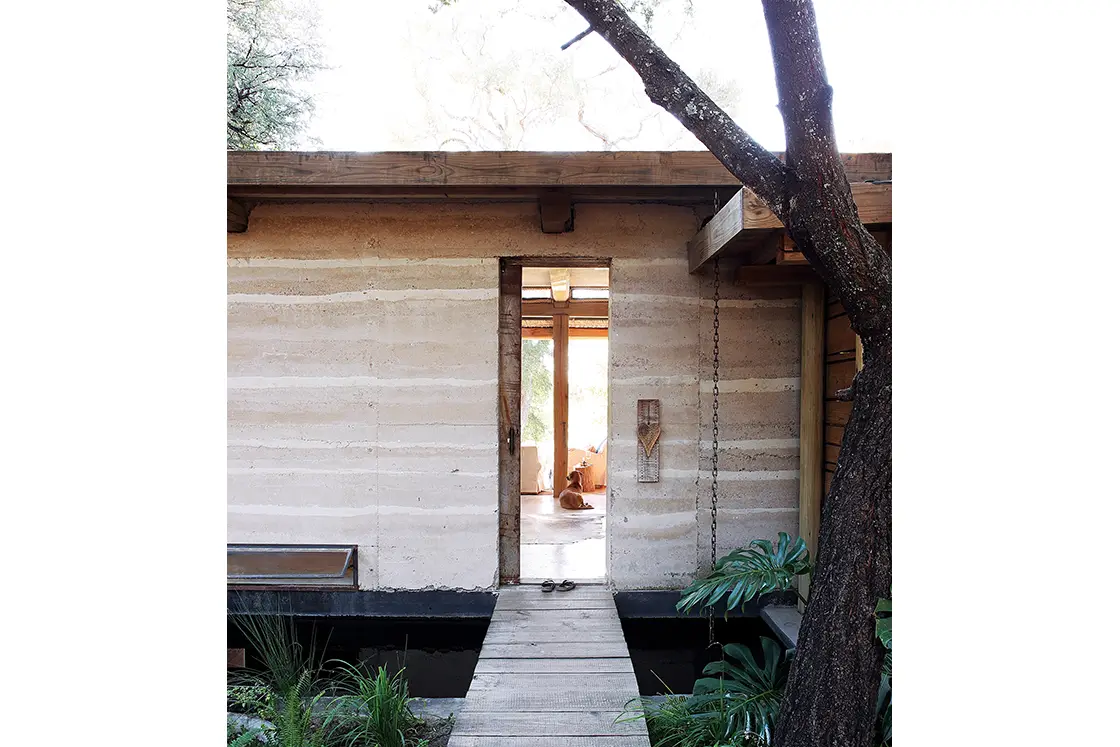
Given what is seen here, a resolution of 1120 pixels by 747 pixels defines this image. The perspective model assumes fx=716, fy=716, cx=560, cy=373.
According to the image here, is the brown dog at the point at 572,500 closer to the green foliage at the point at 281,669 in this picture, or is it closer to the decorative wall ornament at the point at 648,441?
the decorative wall ornament at the point at 648,441

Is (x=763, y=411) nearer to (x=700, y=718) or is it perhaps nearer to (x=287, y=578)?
(x=700, y=718)

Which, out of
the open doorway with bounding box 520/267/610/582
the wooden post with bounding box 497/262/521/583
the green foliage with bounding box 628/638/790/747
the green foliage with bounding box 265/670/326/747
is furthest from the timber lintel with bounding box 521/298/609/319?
the green foliage with bounding box 265/670/326/747

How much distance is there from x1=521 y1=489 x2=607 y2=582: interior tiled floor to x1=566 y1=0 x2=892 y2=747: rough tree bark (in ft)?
8.71

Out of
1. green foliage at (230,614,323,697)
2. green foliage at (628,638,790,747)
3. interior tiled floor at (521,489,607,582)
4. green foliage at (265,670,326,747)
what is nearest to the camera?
green foliage at (265,670,326,747)

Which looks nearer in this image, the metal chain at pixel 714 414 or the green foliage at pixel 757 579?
the green foliage at pixel 757 579

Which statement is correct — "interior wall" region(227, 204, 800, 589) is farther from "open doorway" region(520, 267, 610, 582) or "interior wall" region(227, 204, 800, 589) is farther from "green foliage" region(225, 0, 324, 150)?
"green foliage" region(225, 0, 324, 150)

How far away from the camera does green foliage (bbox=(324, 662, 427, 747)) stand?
2508 millimetres

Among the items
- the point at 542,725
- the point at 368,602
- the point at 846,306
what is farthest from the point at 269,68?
the point at 846,306

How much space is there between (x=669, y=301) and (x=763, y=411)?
0.89 metres

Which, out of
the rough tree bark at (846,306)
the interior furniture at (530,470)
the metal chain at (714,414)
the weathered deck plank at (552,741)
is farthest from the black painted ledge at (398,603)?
the interior furniture at (530,470)

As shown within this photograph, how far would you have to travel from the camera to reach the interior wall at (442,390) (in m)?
4.35

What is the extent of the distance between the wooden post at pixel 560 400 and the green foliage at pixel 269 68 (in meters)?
4.35
